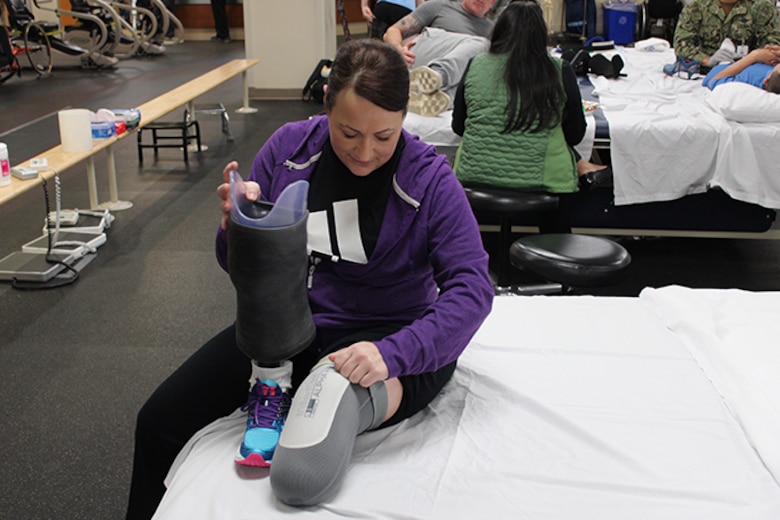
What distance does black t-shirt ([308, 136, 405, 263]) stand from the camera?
4.95 ft

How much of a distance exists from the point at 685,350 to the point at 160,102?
3.63m

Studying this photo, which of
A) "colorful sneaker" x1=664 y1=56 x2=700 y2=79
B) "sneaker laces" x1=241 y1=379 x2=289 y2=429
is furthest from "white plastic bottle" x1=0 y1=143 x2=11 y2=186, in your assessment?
"colorful sneaker" x1=664 y1=56 x2=700 y2=79

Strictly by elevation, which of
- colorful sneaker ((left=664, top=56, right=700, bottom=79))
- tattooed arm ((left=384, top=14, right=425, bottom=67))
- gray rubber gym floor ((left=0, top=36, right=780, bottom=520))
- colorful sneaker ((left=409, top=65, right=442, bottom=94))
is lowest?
gray rubber gym floor ((left=0, top=36, right=780, bottom=520))

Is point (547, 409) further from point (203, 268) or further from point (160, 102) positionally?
point (160, 102)

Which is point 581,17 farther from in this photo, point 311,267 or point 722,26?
point 311,267

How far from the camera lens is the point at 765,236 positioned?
338 centimetres

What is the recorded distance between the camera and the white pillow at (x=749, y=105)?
10.4 ft

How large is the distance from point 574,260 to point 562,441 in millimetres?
793

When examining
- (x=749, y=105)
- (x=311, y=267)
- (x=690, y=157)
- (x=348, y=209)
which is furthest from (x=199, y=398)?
(x=749, y=105)

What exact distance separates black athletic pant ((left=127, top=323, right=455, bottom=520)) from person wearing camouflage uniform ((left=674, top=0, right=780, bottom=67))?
357cm

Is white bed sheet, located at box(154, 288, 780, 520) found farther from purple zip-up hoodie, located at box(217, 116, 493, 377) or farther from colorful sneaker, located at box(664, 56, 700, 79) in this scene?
colorful sneaker, located at box(664, 56, 700, 79)

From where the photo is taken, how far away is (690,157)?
3.23 m

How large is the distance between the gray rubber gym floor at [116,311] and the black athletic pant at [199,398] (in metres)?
0.47

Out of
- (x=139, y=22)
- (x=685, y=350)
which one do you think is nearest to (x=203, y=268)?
(x=685, y=350)
